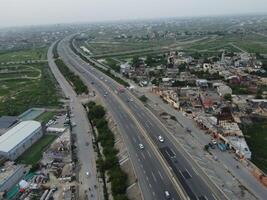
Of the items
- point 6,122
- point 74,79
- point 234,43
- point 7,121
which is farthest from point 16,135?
point 234,43

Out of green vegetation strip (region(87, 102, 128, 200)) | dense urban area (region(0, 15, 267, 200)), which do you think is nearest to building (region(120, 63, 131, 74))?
dense urban area (region(0, 15, 267, 200))

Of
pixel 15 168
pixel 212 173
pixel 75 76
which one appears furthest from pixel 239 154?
pixel 75 76

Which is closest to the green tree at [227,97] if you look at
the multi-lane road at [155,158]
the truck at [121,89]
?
the multi-lane road at [155,158]

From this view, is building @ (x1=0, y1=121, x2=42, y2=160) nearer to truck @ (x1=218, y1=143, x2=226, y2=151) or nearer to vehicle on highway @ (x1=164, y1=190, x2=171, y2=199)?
vehicle on highway @ (x1=164, y1=190, x2=171, y2=199)

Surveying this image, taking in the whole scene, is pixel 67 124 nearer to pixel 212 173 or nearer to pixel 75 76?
pixel 212 173

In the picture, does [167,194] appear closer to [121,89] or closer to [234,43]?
[121,89]

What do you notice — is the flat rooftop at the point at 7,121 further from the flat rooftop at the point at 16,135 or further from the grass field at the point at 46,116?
the flat rooftop at the point at 16,135
